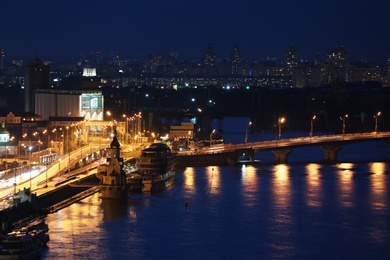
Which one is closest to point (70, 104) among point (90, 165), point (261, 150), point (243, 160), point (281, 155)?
point (261, 150)

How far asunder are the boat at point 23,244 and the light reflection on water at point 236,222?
169 mm

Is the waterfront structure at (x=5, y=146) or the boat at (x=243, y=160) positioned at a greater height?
the waterfront structure at (x=5, y=146)

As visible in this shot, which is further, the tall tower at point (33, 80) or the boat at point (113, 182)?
the tall tower at point (33, 80)

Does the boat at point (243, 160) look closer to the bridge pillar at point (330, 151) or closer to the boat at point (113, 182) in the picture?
the bridge pillar at point (330, 151)

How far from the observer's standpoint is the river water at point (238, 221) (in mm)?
11789

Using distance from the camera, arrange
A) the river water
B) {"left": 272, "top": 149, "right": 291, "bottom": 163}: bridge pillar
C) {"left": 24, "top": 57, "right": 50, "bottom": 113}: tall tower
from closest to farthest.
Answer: the river water < {"left": 272, "top": 149, "right": 291, "bottom": 163}: bridge pillar < {"left": 24, "top": 57, "right": 50, "bottom": 113}: tall tower

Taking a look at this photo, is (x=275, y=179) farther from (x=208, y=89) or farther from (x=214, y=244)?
(x=208, y=89)

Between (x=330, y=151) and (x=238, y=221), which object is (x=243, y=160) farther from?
(x=238, y=221)

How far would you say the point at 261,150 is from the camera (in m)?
22.6

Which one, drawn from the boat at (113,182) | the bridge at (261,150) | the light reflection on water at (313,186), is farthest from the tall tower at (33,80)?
the boat at (113,182)

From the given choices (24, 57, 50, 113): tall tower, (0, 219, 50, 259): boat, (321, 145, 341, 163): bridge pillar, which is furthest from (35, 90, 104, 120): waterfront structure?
(0, 219, 50, 259): boat

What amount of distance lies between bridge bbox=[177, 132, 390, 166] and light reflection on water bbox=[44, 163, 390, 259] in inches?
126

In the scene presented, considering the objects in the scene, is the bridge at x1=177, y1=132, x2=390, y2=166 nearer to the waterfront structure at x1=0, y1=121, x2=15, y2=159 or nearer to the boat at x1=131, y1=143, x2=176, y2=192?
the boat at x1=131, y1=143, x2=176, y2=192

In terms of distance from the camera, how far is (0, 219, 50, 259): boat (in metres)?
10.8
